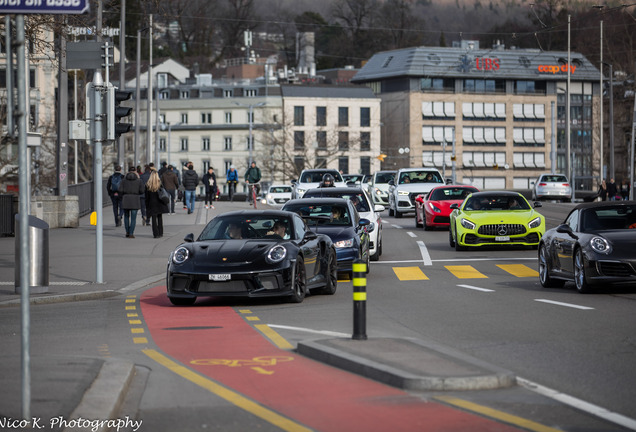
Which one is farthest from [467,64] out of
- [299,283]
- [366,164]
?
[299,283]

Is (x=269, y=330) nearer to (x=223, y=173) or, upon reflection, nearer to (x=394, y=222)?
(x=394, y=222)

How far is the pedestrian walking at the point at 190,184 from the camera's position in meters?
45.7

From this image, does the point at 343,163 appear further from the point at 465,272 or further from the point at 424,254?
the point at 465,272

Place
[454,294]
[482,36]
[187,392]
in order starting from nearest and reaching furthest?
[187,392] < [454,294] < [482,36]

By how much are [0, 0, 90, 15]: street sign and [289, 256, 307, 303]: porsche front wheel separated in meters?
9.34

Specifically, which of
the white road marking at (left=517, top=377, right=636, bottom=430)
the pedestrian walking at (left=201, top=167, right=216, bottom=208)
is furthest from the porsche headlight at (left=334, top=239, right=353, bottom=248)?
the pedestrian walking at (left=201, top=167, right=216, bottom=208)

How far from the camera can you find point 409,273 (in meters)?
23.2

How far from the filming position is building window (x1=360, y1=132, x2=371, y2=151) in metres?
129

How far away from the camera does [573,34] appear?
453ft

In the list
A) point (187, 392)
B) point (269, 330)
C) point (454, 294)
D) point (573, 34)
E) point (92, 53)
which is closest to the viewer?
point (187, 392)

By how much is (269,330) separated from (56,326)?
8.76 ft

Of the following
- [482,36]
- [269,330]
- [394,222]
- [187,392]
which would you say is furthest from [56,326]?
[482,36]

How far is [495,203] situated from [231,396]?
71.1 feet

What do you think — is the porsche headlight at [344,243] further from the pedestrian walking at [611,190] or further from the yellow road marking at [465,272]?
the pedestrian walking at [611,190]
